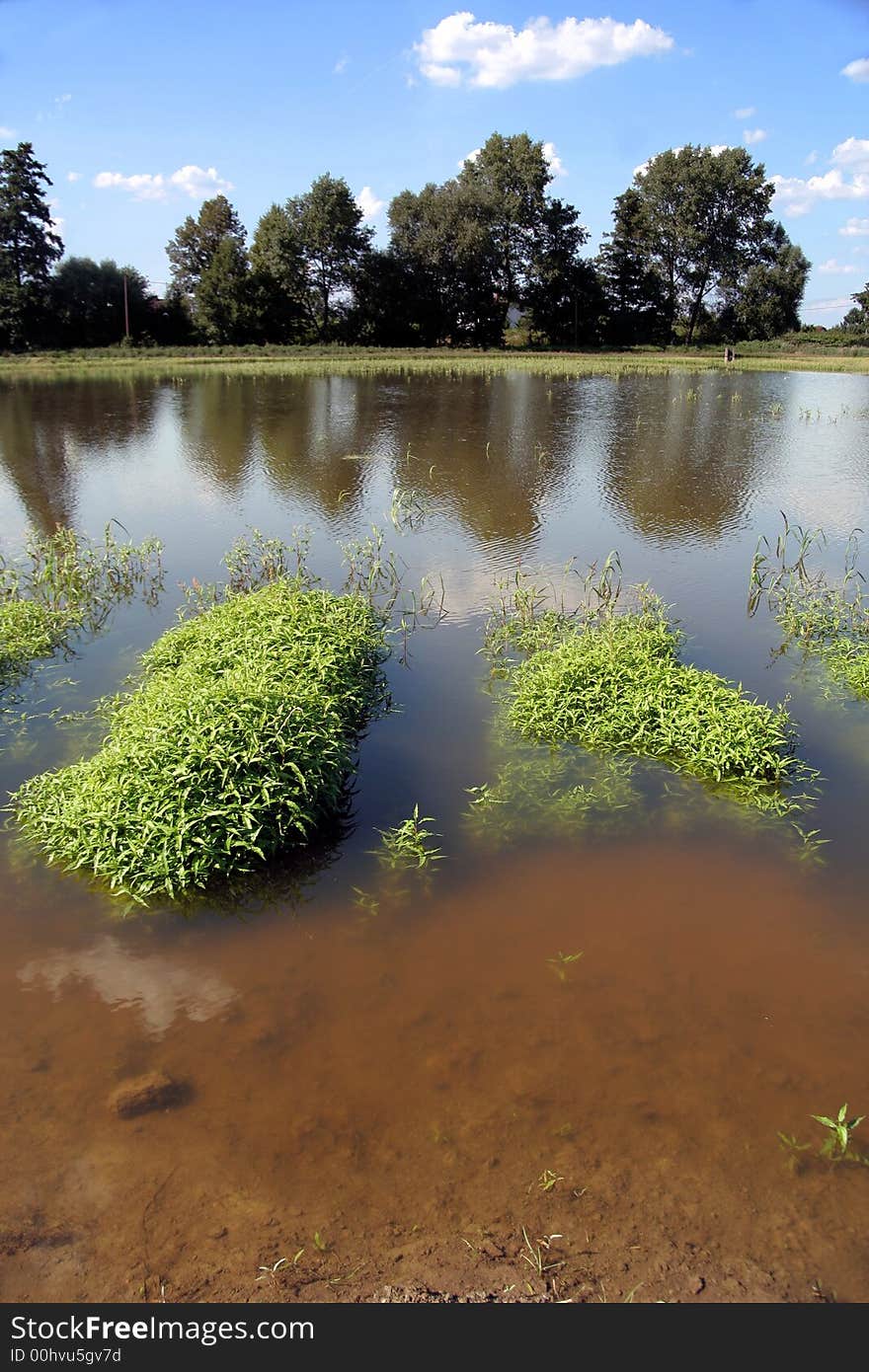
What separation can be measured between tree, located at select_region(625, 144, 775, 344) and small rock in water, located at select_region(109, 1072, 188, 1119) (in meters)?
66.0

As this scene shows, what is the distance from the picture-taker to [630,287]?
201 feet

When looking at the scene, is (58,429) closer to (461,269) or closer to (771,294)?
(461,269)

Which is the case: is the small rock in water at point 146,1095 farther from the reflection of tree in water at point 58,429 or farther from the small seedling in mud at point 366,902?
the reflection of tree in water at point 58,429

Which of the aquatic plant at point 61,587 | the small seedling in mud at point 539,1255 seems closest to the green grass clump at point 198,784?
the small seedling in mud at point 539,1255

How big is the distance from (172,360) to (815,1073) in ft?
158

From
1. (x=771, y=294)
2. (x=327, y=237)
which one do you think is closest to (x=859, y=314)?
(x=771, y=294)

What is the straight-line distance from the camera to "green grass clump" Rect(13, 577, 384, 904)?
16.3 ft

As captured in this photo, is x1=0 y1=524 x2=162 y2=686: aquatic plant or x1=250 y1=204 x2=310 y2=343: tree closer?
x1=0 y1=524 x2=162 y2=686: aquatic plant

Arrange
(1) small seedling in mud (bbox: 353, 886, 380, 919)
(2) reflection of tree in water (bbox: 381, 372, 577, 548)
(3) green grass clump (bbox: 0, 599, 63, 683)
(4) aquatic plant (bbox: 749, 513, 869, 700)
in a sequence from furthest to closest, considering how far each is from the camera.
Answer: (2) reflection of tree in water (bbox: 381, 372, 577, 548)
(3) green grass clump (bbox: 0, 599, 63, 683)
(4) aquatic plant (bbox: 749, 513, 869, 700)
(1) small seedling in mud (bbox: 353, 886, 380, 919)

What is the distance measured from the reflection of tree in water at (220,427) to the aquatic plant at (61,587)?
169 inches

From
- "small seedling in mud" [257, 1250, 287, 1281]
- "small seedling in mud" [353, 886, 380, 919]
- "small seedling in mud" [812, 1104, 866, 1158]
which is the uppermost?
"small seedling in mud" [353, 886, 380, 919]

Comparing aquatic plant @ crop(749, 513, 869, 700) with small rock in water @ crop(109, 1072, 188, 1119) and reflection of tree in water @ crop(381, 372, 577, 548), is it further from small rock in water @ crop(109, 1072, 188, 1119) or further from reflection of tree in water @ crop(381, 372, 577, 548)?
small rock in water @ crop(109, 1072, 188, 1119)

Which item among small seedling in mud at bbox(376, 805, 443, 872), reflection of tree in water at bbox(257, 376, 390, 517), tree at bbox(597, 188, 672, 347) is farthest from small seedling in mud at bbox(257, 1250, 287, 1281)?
tree at bbox(597, 188, 672, 347)

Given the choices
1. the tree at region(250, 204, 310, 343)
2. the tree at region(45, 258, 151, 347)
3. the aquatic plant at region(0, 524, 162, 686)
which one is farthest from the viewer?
the tree at region(250, 204, 310, 343)
